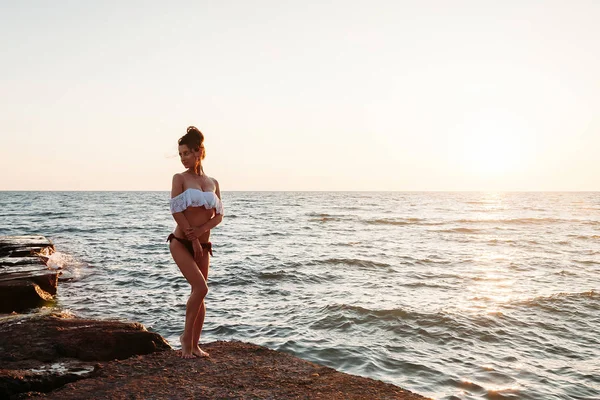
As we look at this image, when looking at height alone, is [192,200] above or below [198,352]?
above

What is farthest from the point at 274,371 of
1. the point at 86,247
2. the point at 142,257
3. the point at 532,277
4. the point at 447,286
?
the point at 86,247

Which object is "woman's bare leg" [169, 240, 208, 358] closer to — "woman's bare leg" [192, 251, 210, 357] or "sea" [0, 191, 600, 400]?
"woman's bare leg" [192, 251, 210, 357]

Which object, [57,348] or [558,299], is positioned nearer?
[57,348]

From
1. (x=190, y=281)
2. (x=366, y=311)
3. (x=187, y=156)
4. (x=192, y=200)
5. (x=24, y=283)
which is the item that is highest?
(x=187, y=156)

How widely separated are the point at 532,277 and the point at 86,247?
18817 mm

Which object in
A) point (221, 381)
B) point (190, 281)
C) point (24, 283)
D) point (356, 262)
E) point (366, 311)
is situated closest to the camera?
point (221, 381)

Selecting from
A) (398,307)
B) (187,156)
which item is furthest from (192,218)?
(398,307)

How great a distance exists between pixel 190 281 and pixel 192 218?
0.69 metres

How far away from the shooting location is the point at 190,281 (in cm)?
503

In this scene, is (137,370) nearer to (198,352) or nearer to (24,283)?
(198,352)

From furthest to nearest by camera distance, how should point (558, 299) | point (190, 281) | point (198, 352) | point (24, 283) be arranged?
point (558, 299), point (24, 283), point (198, 352), point (190, 281)

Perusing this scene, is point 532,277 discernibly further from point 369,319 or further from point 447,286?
point 369,319

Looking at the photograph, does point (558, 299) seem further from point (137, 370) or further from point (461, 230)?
point (461, 230)

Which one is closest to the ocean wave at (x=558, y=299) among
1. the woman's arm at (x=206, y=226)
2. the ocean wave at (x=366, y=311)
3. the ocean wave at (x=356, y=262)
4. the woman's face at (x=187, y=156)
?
the ocean wave at (x=366, y=311)
